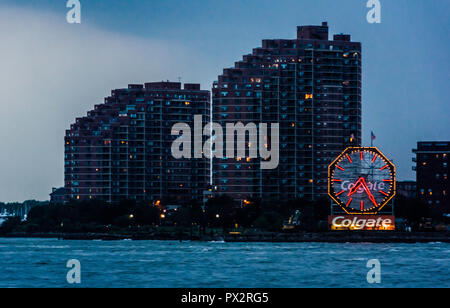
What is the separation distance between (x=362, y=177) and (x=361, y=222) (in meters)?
11.9

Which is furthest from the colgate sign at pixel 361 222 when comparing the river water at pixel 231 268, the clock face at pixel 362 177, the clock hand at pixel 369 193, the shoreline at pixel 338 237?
the river water at pixel 231 268

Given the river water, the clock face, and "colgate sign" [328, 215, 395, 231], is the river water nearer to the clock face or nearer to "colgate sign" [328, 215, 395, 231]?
the clock face

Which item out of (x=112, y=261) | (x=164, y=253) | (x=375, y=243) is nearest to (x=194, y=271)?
(x=112, y=261)

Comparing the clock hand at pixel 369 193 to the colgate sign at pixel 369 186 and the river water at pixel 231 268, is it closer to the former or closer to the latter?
the colgate sign at pixel 369 186

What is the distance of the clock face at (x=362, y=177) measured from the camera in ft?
489

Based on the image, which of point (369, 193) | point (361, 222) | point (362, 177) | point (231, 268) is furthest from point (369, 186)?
point (231, 268)

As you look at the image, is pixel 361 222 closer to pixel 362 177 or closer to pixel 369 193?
pixel 369 193

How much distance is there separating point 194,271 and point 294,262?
17807mm

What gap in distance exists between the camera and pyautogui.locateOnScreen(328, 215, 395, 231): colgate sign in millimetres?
157000

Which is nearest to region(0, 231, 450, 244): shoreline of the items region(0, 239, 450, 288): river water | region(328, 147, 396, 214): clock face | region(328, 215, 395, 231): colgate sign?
region(328, 215, 395, 231): colgate sign

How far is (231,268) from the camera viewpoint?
3851 inches

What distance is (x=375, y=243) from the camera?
162625 millimetres
